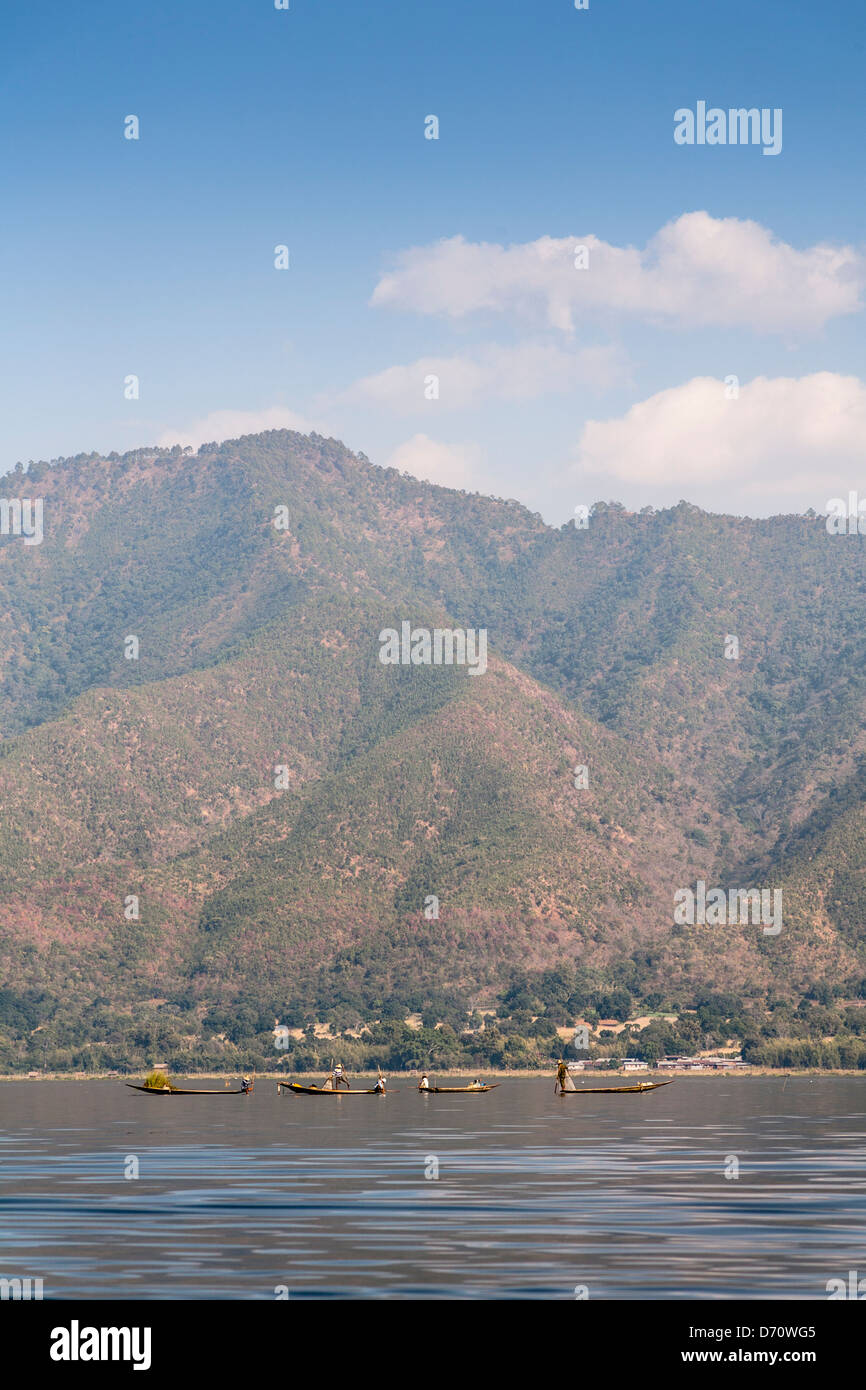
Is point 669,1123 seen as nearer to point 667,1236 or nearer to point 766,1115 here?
point 766,1115

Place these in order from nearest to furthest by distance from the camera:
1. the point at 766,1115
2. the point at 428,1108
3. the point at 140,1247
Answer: the point at 140,1247 < the point at 766,1115 < the point at 428,1108

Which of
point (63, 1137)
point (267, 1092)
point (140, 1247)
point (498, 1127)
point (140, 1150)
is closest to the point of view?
point (140, 1247)
